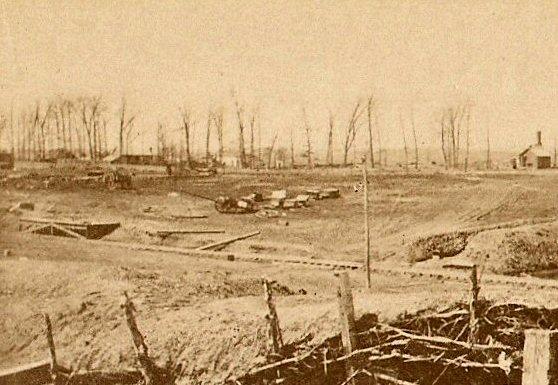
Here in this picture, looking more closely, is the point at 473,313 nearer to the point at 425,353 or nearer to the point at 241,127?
the point at 425,353

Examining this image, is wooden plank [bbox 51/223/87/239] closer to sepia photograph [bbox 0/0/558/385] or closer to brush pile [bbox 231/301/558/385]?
sepia photograph [bbox 0/0/558/385]

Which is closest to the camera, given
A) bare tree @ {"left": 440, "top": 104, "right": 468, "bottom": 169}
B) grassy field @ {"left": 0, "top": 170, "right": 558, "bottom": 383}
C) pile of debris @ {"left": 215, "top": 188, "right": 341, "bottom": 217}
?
grassy field @ {"left": 0, "top": 170, "right": 558, "bottom": 383}

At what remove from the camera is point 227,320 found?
5766 millimetres

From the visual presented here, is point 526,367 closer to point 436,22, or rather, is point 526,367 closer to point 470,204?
point 436,22

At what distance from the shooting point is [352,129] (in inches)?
456

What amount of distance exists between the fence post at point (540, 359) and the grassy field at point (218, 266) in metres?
1.04

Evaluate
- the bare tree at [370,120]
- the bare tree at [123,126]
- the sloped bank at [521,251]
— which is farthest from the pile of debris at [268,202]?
the sloped bank at [521,251]

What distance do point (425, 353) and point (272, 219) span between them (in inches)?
156

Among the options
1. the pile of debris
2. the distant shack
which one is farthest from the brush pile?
the distant shack

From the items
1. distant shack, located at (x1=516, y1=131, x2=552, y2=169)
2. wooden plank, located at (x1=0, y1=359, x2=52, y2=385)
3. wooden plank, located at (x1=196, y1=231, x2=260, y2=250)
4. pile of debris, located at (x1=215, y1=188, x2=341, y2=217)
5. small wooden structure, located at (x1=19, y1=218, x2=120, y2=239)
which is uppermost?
distant shack, located at (x1=516, y1=131, x2=552, y2=169)

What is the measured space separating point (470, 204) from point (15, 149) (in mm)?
6952

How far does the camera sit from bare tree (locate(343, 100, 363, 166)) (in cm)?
1020

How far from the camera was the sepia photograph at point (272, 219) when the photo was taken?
5203 mm

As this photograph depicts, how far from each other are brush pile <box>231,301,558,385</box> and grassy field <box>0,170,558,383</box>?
155mm
